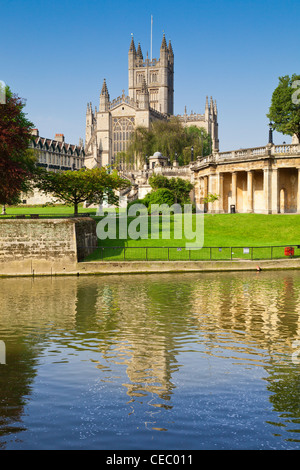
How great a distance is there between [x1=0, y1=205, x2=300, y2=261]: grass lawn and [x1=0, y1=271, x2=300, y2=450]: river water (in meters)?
13.0

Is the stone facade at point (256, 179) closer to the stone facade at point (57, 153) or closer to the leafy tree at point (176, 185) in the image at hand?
the leafy tree at point (176, 185)

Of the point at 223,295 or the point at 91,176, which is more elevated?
the point at 91,176

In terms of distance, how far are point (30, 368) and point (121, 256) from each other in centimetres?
2555

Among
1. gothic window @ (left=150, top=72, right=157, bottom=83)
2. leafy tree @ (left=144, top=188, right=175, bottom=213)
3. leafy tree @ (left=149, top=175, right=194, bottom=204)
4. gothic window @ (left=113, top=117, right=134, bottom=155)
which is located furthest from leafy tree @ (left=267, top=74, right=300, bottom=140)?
gothic window @ (left=150, top=72, right=157, bottom=83)

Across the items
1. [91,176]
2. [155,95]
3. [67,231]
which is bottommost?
[67,231]

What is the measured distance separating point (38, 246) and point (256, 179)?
33176mm

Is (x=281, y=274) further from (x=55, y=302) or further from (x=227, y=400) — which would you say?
(x=227, y=400)

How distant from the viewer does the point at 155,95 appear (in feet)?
589

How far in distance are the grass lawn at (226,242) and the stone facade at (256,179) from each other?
193 inches

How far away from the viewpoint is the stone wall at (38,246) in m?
38.2

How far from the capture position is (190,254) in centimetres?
3928

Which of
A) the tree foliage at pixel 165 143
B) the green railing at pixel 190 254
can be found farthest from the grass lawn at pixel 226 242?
the tree foliage at pixel 165 143

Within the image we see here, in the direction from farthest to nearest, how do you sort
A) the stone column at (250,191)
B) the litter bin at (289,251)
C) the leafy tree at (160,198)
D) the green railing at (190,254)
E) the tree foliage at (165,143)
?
1. the tree foliage at (165,143)
2. the leafy tree at (160,198)
3. the stone column at (250,191)
4. the litter bin at (289,251)
5. the green railing at (190,254)
